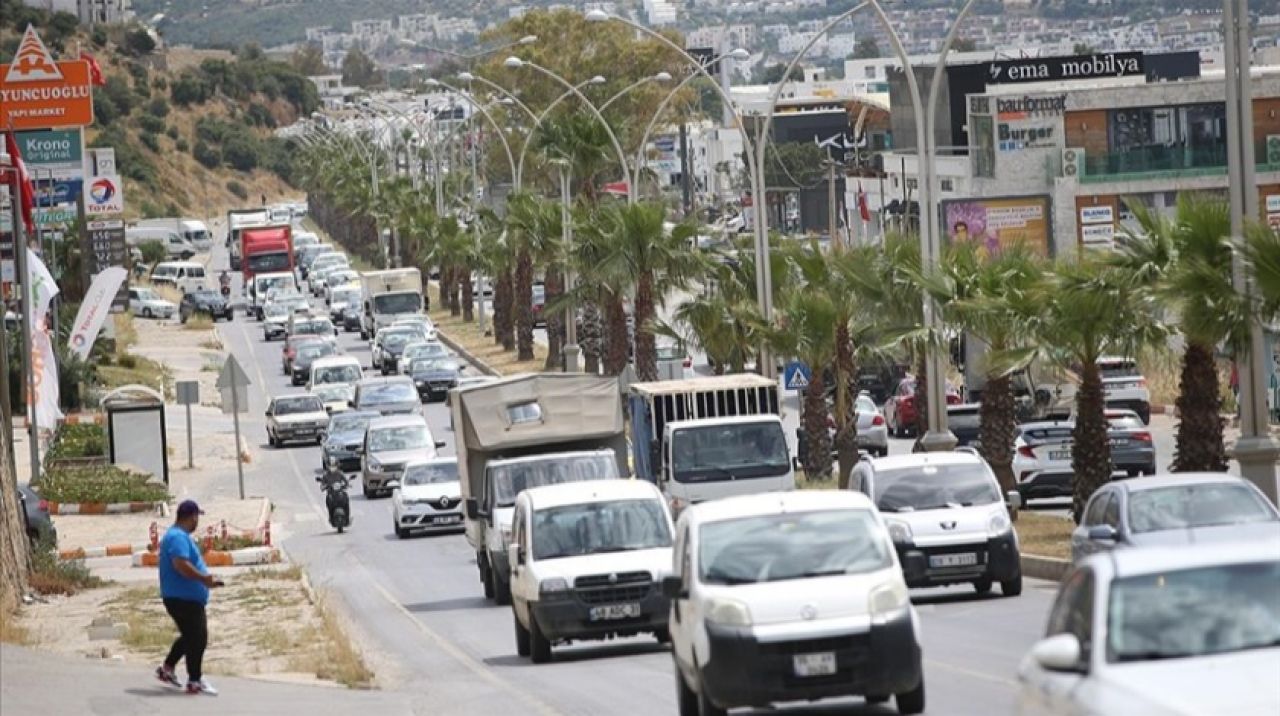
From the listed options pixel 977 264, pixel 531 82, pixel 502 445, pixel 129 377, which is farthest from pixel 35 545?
pixel 531 82

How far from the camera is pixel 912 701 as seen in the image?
54.9 feet

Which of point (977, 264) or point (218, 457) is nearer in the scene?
point (977, 264)

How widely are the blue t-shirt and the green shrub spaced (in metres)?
28.1

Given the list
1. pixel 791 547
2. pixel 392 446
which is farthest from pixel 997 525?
pixel 392 446

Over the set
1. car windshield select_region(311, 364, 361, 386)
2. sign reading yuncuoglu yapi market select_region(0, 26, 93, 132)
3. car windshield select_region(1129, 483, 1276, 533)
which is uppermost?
sign reading yuncuoglu yapi market select_region(0, 26, 93, 132)

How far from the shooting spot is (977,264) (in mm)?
36312

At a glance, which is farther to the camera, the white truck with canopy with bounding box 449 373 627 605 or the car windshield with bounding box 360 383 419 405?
the car windshield with bounding box 360 383 419 405

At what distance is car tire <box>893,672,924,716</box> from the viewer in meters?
16.6

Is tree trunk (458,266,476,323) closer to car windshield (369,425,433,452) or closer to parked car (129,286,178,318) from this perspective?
parked car (129,286,178,318)

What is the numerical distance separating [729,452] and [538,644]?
9.90 m

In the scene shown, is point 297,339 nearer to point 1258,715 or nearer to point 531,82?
point 531,82

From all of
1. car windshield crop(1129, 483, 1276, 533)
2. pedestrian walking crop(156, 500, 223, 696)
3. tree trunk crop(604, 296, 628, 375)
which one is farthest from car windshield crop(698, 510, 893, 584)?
tree trunk crop(604, 296, 628, 375)

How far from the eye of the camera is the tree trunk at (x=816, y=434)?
143ft

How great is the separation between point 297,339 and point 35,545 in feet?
159
